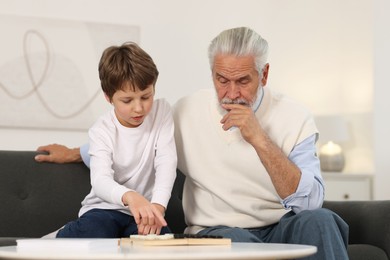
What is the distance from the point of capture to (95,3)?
5590mm

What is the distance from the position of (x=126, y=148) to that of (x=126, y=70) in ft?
0.98

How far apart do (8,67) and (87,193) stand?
Answer: 2.37 meters

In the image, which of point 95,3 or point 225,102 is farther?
point 95,3

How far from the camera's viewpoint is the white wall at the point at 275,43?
5.56 m

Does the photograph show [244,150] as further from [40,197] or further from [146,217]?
[40,197]

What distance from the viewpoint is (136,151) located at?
289 cm

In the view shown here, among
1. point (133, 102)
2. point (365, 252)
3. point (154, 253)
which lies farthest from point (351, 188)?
point (154, 253)

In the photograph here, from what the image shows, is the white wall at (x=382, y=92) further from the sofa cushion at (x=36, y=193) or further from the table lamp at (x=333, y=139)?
the sofa cushion at (x=36, y=193)

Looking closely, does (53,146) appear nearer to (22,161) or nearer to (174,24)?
(22,161)

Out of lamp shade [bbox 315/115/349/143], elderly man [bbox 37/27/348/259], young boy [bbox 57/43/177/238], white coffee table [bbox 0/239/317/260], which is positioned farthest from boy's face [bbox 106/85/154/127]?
lamp shade [bbox 315/115/349/143]

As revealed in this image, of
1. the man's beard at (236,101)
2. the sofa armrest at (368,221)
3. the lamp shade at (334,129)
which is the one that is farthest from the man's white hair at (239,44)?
the lamp shade at (334,129)

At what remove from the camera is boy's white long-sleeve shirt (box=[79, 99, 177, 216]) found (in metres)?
2.84

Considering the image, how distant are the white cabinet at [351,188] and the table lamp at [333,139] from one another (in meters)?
0.15

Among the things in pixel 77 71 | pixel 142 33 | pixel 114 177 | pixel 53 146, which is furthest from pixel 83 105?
pixel 114 177
